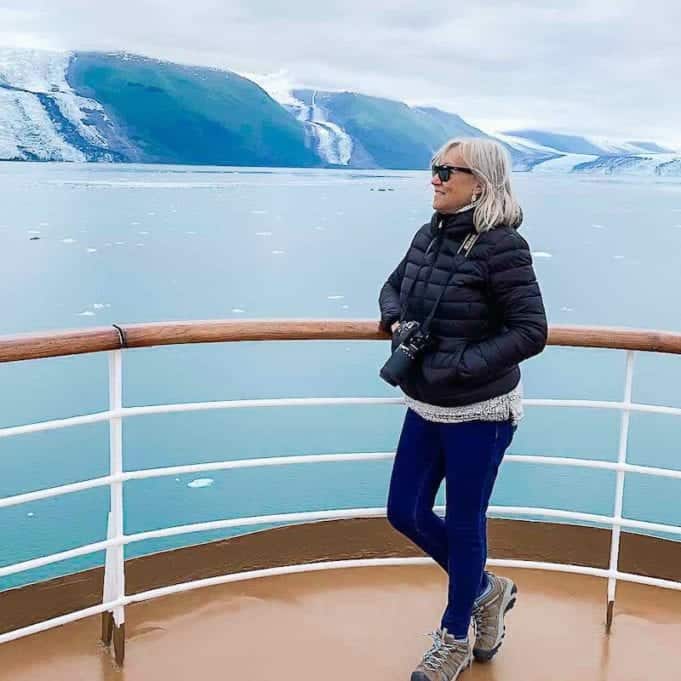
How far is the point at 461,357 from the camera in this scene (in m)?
1.35

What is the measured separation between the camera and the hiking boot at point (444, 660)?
1504 millimetres

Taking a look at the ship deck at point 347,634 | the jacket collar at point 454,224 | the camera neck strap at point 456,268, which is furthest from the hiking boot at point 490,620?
the jacket collar at point 454,224

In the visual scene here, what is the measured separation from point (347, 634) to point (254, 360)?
22.1 meters

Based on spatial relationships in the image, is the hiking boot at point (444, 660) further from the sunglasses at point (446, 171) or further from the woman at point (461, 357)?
the sunglasses at point (446, 171)

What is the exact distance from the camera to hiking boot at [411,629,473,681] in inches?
59.2

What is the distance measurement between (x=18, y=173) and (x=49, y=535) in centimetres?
6057

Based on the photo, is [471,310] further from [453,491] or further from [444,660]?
[444,660]

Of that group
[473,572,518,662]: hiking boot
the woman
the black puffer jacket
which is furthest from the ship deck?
the black puffer jacket

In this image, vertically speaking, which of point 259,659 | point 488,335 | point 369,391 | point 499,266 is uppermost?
point 499,266

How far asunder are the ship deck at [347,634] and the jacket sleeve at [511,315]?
587mm

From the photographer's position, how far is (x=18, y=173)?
69375 millimetres

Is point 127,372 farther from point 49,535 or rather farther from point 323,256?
point 323,256

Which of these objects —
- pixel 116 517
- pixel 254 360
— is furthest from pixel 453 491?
pixel 254 360

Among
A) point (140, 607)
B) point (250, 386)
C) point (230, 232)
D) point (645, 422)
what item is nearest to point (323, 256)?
point (230, 232)
